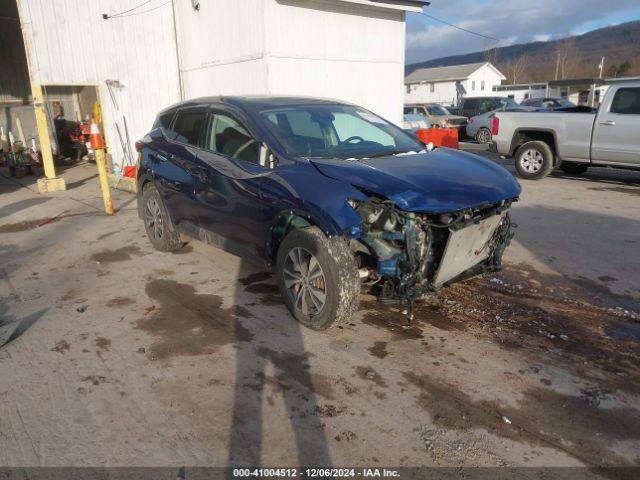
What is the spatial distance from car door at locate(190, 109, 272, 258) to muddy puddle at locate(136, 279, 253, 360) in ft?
1.82

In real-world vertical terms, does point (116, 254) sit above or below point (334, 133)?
below

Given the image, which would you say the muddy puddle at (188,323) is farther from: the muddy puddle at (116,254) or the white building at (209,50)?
the white building at (209,50)

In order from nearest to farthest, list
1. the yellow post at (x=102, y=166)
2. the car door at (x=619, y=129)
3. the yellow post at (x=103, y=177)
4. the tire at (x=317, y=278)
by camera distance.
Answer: the tire at (x=317, y=278)
the yellow post at (x=102, y=166)
the yellow post at (x=103, y=177)
the car door at (x=619, y=129)

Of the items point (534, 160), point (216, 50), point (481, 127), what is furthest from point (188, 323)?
point (481, 127)

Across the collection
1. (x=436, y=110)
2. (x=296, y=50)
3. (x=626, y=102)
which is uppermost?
(x=296, y=50)

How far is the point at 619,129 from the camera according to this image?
9492 mm

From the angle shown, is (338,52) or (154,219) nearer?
(154,219)

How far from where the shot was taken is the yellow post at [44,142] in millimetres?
10422

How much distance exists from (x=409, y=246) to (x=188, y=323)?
200 cm

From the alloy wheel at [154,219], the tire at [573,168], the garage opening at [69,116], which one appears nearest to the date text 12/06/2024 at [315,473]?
the alloy wheel at [154,219]

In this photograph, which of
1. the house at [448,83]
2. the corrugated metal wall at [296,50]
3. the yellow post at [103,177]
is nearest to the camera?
Result: the yellow post at [103,177]

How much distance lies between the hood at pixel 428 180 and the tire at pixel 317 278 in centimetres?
51

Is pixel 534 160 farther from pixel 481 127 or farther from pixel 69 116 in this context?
pixel 69 116

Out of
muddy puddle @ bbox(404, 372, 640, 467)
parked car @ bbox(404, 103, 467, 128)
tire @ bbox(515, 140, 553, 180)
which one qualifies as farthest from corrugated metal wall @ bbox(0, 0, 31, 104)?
muddy puddle @ bbox(404, 372, 640, 467)
